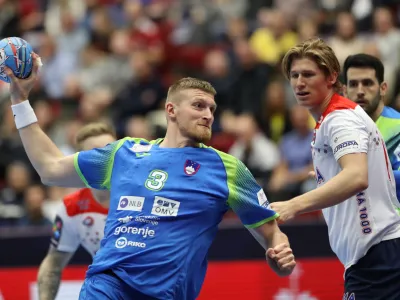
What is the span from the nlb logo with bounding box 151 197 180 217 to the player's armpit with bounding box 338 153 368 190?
43.5 inches

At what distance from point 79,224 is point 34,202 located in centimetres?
417

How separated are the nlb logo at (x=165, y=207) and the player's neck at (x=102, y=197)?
2.22 meters

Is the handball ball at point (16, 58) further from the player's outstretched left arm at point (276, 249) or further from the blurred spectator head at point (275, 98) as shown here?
the blurred spectator head at point (275, 98)

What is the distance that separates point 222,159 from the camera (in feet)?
19.3

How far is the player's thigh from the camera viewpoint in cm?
560

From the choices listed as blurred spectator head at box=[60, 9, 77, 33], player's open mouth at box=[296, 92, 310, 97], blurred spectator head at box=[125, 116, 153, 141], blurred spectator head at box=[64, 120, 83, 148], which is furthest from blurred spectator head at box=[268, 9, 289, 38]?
player's open mouth at box=[296, 92, 310, 97]

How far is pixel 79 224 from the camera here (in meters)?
8.00

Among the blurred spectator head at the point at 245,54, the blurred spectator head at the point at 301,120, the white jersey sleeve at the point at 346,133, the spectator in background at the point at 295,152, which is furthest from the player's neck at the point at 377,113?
the blurred spectator head at the point at 245,54

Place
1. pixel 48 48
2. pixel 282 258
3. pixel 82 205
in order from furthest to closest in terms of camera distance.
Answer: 1. pixel 48 48
2. pixel 82 205
3. pixel 282 258

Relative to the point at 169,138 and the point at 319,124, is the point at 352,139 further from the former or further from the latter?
the point at 169,138

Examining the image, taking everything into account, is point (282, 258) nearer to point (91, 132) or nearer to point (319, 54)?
point (319, 54)

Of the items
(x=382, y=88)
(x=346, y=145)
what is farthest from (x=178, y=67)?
(x=346, y=145)

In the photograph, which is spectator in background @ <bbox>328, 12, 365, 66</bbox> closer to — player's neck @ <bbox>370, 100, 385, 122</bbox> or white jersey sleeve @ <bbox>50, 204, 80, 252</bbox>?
player's neck @ <bbox>370, 100, 385, 122</bbox>

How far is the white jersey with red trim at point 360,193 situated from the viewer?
228 inches
